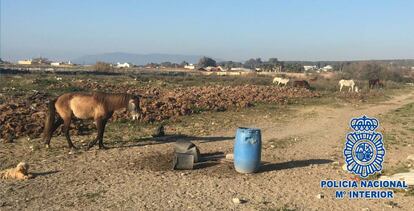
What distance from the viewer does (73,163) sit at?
1057cm

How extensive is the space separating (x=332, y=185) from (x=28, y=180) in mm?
5972

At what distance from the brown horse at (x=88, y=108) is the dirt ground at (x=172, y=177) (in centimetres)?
53

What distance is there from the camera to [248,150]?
32.2 ft

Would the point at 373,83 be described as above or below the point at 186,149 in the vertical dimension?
below

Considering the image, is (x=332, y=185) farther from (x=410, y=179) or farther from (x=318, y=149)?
(x=318, y=149)

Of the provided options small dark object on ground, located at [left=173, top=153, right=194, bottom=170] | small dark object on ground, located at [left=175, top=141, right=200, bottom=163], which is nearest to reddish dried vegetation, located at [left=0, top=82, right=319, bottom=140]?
small dark object on ground, located at [left=175, top=141, right=200, bottom=163]

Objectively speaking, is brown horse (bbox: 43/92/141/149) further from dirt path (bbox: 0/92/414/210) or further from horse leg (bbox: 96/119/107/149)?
dirt path (bbox: 0/92/414/210)

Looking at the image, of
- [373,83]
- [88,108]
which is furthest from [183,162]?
[373,83]

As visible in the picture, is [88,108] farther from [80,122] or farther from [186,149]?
[80,122]

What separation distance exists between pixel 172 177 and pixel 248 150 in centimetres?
167

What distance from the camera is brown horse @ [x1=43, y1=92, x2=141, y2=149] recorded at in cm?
1205

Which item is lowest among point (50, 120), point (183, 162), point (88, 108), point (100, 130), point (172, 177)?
point (172, 177)

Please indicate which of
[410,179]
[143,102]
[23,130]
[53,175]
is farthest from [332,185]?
[143,102]

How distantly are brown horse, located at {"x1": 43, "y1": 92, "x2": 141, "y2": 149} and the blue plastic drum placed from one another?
3426 mm
